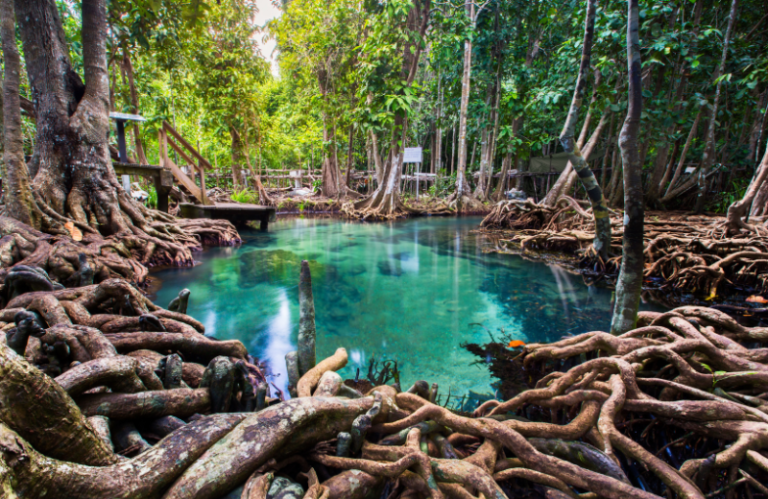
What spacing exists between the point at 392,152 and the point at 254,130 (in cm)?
683

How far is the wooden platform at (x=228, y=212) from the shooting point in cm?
1134

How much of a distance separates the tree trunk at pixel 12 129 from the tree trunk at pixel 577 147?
727cm

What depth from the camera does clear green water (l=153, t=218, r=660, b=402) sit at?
397 centimetres

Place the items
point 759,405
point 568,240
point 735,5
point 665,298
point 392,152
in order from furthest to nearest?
point 392,152, point 735,5, point 568,240, point 665,298, point 759,405

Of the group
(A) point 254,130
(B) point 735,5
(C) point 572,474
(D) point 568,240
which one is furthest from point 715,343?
(A) point 254,130

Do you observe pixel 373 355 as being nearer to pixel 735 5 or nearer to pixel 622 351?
pixel 622 351

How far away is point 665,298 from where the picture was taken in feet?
17.5

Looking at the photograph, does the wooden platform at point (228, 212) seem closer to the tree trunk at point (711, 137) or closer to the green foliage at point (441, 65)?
the green foliage at point (441, 65)

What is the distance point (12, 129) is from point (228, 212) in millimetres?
6829

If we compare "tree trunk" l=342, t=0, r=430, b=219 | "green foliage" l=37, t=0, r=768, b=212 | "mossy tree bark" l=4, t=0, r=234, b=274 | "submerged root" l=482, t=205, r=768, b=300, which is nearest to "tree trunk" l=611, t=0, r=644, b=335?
"submerged root" l=482, t=205, r=768, b=300

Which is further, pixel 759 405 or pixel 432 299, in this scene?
pixel 432 299

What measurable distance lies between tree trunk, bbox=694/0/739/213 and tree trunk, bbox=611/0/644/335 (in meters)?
9.45

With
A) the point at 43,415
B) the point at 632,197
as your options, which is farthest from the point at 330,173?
the point at 43,415

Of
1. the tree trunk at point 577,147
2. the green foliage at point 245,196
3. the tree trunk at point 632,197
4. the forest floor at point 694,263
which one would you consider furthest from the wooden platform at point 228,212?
the tree trunk at point 632,197
